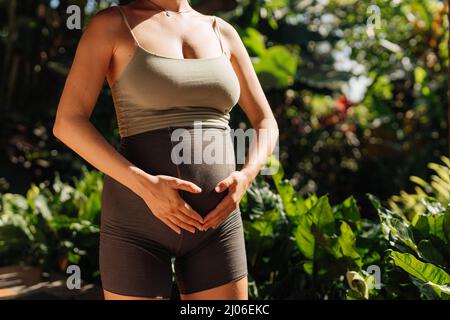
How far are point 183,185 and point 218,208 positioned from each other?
0.13 metres

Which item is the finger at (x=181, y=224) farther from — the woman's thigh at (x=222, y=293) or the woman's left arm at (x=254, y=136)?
the woman's thigh at (x=222, y=293)

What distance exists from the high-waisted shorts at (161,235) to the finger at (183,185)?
81 mm

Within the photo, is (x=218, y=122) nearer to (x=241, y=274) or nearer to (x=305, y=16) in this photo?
(x=241, y=274)

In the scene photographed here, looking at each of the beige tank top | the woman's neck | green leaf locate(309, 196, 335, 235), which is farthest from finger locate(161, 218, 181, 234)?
green leaf locate(309, 196, 335, 235)

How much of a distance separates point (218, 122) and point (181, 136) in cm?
13

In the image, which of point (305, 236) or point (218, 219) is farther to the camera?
point (305, 236)

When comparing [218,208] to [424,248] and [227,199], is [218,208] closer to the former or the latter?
[227,199]

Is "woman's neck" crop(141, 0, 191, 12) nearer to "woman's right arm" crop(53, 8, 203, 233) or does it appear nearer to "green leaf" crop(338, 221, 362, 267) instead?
"woman's right arm" crop(53, 8, 203, 233)

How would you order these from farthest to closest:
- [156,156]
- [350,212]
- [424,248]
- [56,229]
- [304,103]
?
[304,103], [56,229], [350,212], [424,248], [156,156]

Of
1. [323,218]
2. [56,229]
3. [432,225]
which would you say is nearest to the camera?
[432,225]

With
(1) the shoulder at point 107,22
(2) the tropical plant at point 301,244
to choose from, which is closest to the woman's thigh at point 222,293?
(1) the shoulder at point 107,22

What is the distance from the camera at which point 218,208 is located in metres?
1.61

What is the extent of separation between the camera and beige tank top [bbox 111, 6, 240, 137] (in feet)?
5.18

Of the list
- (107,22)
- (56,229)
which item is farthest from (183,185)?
Result: (56,229)
